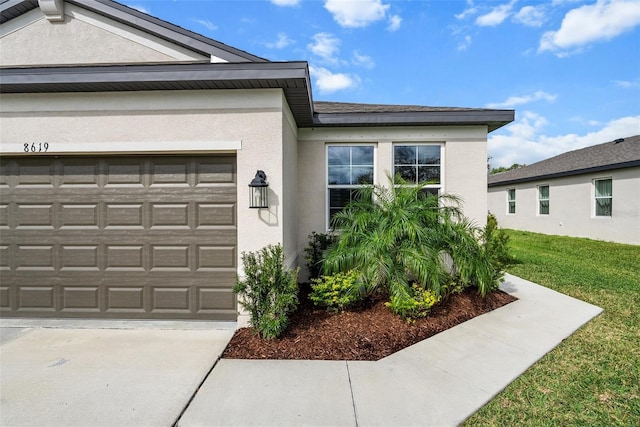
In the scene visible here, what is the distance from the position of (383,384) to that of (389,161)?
437 centimetres

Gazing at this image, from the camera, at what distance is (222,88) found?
420 centimetres

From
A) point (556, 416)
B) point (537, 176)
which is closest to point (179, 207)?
point (556, 416)

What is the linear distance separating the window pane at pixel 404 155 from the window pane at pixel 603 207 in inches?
464

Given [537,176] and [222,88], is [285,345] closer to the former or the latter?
[222,88]

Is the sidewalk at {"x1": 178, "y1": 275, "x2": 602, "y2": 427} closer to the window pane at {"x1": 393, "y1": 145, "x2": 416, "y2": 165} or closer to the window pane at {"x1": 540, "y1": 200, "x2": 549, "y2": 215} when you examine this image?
the window pane at {"x1": 393, "y1": 145, "x2": 416, "y2": 165}

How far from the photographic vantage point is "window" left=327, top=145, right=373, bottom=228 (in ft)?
20.6

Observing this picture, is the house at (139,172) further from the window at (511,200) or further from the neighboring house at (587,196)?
the window at (511,200)

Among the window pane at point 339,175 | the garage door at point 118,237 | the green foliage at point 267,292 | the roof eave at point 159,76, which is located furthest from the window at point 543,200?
the garage door at point 118,237

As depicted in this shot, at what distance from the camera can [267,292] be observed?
3885 millimetres

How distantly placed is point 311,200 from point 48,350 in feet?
14.9

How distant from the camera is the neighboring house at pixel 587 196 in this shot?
1138 cm

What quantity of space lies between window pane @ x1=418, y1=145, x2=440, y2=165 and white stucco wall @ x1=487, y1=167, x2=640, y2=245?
10.6m

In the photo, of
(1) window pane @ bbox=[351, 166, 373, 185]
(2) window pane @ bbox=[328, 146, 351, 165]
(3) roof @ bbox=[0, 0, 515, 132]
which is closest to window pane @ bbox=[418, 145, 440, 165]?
(1) window pane @ bbox=[351, 166, 373, 185]

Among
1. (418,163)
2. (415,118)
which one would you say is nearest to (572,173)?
(418,163)
